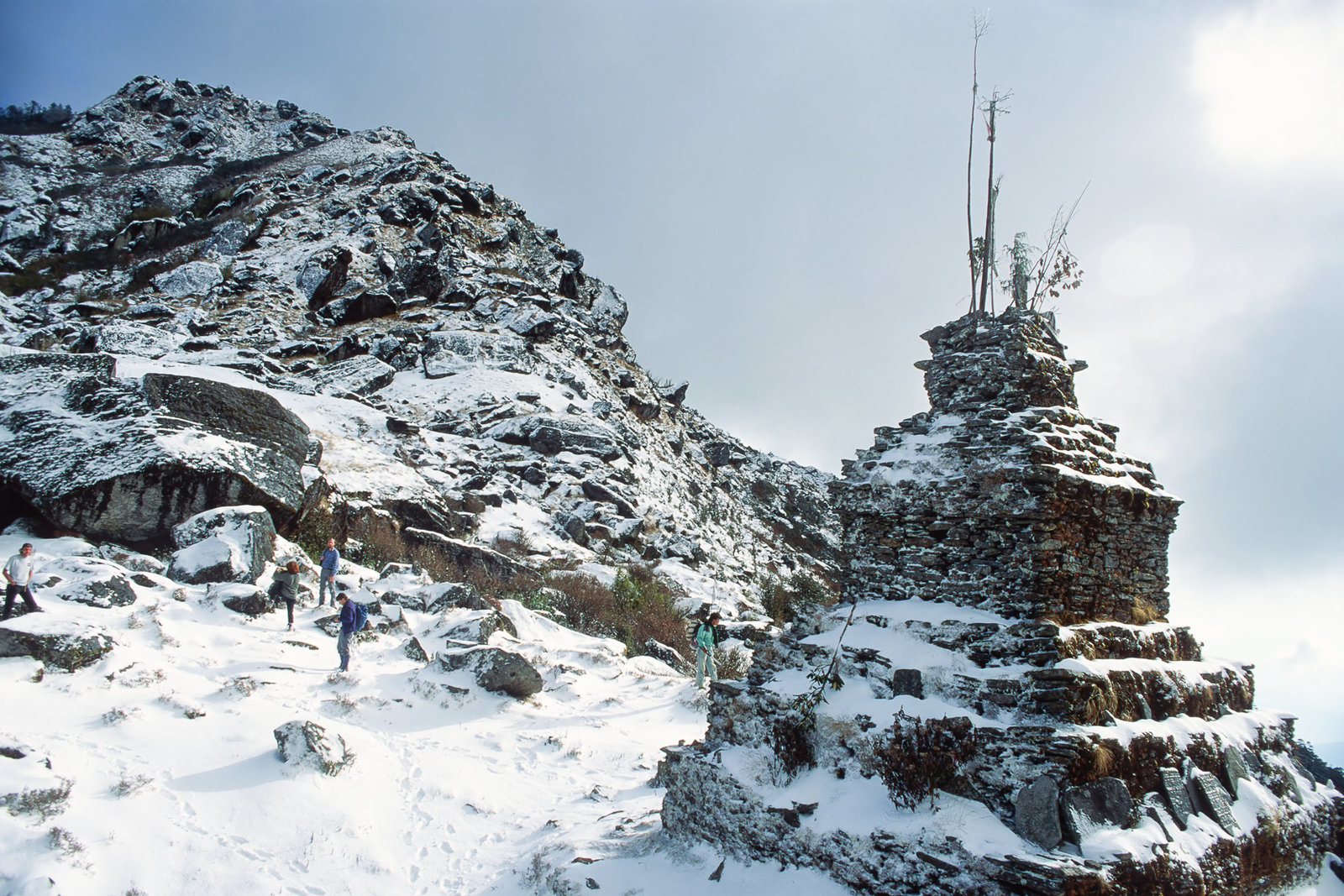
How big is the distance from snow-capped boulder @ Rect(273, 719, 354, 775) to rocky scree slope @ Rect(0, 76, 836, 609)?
21.6ft

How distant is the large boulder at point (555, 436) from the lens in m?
24.8

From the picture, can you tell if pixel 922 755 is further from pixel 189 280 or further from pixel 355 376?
pixel 189 280

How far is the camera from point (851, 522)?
5.82 meters

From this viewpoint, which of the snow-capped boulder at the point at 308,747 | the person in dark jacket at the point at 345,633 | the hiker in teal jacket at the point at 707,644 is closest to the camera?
the snow-capped boulder at the point at 308,747

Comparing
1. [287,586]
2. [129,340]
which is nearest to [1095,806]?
[287,586]

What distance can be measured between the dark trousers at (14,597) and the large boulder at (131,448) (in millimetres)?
3458

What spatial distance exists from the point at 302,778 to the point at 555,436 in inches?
763

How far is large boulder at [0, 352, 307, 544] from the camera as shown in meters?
10.2

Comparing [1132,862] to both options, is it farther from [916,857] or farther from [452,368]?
[452,368]

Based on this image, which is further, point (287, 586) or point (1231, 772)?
point (287, 586)

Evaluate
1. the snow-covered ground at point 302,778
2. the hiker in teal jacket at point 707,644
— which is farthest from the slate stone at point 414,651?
the hiker in teal jacket at point 707,644

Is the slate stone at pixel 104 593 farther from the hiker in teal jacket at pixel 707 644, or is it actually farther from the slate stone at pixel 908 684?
the slate stone at pixel 908 684

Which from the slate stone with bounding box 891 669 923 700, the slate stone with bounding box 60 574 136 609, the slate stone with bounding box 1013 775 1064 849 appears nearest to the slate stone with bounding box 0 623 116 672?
the slate stone with bounding box 60 574 136 609

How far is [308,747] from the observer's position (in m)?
6.10
